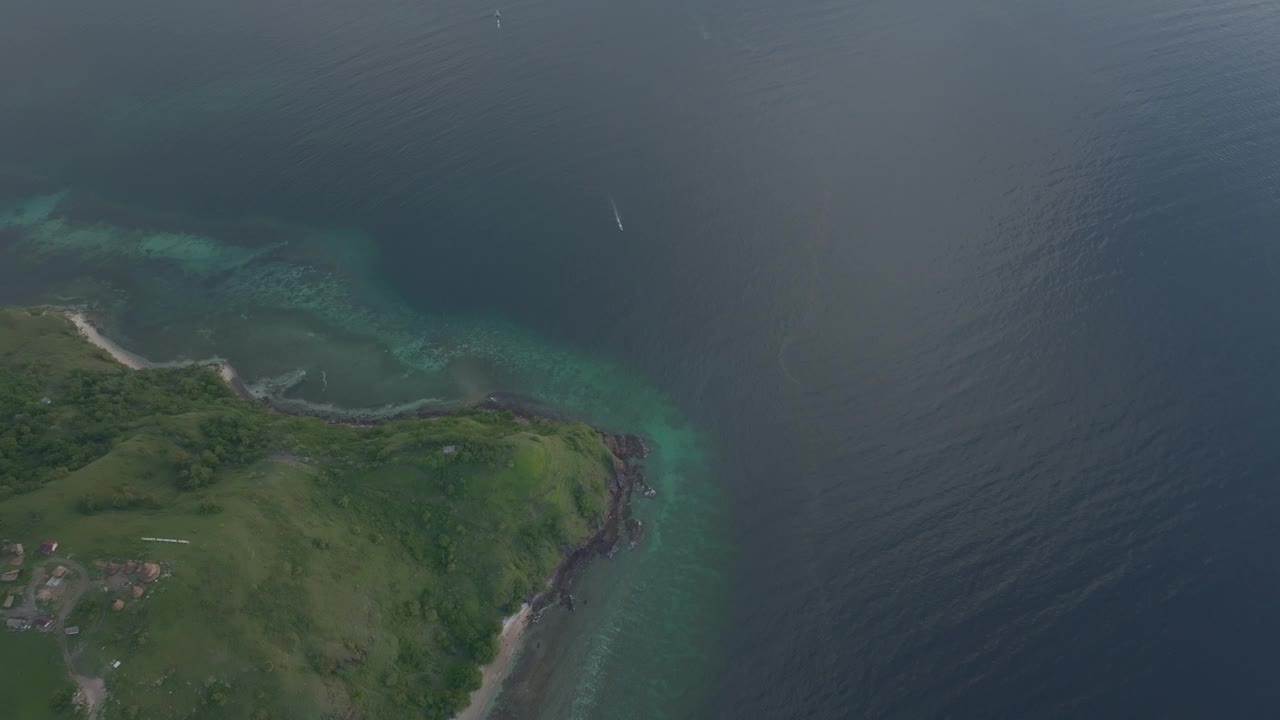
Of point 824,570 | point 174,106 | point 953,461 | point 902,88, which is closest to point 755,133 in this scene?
point 902,88

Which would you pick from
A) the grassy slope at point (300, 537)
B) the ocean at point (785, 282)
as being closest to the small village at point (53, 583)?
the grassy slope at point (300, 537)

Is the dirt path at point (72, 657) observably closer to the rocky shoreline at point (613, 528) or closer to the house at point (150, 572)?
the house at point (150, 572)

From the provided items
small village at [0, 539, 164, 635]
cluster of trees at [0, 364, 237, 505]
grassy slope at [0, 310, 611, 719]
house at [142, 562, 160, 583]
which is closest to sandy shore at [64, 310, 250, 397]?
cluster of trees at [0, 364, 237, 505]

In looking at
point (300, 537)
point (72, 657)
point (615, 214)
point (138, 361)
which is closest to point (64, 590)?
point (72, 657)

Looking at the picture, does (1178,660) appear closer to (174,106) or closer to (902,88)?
(902,88)

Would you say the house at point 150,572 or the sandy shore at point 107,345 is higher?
the house at point 150,572
